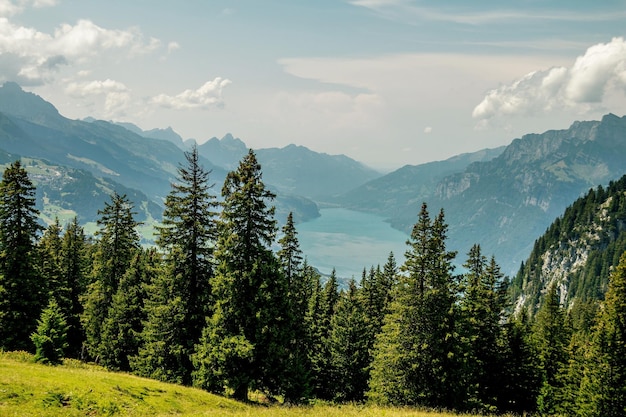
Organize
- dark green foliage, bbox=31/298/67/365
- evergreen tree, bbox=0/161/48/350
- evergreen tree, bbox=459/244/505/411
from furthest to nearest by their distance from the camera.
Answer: evergreen tree, bbox=459/244/505/411 → evergreen tree, bbox=0/161/48/350 → dark green foliage, bbox=31/298/67/365

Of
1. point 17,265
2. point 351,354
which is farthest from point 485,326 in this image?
point 17,265

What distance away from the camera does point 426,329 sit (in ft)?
99.1

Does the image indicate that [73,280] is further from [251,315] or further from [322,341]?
[251,315]

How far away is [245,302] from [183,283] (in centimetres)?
594

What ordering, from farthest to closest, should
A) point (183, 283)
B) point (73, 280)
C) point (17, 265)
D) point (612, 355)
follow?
point (73, 280), point (17, 265), point (612, 355), point (183, 283)

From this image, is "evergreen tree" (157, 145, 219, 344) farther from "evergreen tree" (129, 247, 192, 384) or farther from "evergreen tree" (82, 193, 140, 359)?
"evergreen tree" (82, 193, 140, 359)

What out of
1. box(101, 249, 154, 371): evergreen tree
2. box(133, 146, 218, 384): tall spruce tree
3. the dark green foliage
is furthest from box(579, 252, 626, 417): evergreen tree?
the dark green foliage

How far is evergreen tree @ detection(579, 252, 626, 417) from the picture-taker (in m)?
31.5

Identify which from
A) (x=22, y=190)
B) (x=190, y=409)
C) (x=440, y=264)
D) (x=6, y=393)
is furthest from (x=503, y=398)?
(x=22, y=190)

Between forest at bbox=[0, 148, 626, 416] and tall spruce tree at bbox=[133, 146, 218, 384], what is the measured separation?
9 centimetres

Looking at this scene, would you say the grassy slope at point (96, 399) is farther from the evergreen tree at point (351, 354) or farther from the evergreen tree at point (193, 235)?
the evergreen tree at point (351, 354)

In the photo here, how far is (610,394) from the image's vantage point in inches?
1252

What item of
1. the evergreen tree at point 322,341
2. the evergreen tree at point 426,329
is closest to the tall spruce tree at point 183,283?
the evergreen tree at point 426,329

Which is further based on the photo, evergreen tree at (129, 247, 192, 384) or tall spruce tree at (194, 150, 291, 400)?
evergreen tree at (129, 247, 192, 384)
